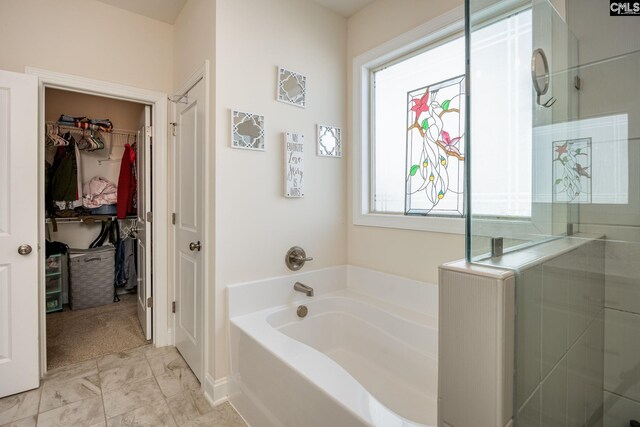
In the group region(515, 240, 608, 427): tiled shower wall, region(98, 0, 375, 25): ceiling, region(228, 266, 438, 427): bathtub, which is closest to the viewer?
region(515, 240, 608, 427): tiled shower wall

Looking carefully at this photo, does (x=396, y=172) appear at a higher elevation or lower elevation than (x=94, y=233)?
higher

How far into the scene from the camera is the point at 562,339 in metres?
0.92

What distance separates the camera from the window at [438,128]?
85cm

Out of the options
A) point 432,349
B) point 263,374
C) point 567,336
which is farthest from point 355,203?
point 567,336

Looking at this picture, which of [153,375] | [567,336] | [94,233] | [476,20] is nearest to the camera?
[476,20]

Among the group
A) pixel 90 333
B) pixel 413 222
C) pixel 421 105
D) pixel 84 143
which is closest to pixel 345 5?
pixel 421 105

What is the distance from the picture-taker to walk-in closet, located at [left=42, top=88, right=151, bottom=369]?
10.5 feet

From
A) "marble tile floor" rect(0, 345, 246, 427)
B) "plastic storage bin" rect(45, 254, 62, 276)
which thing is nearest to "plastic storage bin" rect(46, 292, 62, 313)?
"plastic storage bin" rect(45, 254, 62, 276)

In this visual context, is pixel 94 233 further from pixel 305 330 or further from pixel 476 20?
pixel 476 20

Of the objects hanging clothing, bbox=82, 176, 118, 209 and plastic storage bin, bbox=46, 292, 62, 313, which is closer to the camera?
plastic storage bin, bbox=46, 292, 62, 313

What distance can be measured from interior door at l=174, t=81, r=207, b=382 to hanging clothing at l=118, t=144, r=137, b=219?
1.42 metres

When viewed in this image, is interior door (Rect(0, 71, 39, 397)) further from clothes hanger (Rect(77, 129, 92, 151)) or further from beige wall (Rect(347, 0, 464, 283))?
beige wall (Rect(347, 0, 464, 283))

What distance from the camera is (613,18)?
119 centimetres

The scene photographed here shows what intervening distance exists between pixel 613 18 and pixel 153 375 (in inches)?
121
